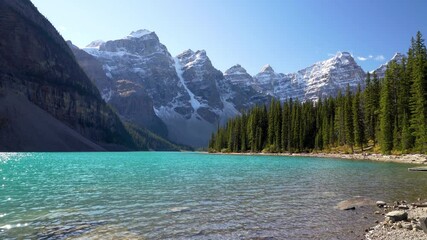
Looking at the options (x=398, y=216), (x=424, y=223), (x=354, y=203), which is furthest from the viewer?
(x=354, y=203)

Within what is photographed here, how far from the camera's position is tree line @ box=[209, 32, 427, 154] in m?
69.4

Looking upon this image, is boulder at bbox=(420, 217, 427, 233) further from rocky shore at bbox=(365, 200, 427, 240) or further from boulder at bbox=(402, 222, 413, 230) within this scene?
boulder at bbox=(402, 222, 413, 230)

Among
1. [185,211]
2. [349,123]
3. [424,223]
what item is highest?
[349,123]

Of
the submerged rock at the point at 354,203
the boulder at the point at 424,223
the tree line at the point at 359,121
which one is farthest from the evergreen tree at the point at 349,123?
the boulder at the point at 424,223

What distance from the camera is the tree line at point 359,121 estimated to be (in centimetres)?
6938

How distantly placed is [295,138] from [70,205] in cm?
10921

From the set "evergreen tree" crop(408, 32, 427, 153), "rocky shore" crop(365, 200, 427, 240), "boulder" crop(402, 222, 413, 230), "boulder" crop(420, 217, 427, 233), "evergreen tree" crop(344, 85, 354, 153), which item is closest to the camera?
"boulder" crop(420, 217, 427, 233)

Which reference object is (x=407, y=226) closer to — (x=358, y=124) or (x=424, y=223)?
(x=424, y=223)

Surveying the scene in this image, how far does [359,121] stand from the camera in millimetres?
94062

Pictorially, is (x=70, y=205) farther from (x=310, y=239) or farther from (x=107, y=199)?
(x=310, y=239)

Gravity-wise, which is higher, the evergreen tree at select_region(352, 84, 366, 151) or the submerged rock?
the evergreen tree at select_region(352, 84, 366, 151)

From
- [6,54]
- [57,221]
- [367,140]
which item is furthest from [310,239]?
[6,54]

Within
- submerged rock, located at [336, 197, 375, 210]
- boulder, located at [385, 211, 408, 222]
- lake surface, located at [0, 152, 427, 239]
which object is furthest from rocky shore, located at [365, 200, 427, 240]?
submerged rock, located at [336, 197, 375, 210]

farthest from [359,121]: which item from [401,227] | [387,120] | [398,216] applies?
[401,227]
